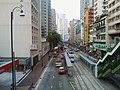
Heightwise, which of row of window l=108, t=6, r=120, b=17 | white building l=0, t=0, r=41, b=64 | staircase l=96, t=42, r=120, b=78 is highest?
row of window l=108, t=6, r=120, b=17

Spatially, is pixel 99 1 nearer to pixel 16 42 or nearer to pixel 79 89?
pixel 16 42

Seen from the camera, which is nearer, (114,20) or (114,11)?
(114,20)

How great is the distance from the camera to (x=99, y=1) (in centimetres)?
11000

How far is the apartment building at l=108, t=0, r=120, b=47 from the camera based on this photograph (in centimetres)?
7338

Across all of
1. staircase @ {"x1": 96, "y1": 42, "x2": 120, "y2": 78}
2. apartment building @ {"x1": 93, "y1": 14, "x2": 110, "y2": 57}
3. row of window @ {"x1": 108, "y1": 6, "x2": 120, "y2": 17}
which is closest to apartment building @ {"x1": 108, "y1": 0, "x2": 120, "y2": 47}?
row of window @ {"x1": 108, "y1": 6, "x2": 120, "y2": 17}

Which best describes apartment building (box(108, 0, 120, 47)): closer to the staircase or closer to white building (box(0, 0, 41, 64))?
the staircase

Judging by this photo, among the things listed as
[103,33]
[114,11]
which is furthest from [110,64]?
[103,33]

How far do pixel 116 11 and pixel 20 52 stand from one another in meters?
30.2

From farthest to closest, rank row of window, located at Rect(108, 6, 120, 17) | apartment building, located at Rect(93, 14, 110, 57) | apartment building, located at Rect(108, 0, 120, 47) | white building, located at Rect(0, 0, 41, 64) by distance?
apartment building, located at Rect(93, 14, 110, 57) → row of window, located at Rect(108, 6, 120, 17) → apartment building, located at Rect(108, 0, 120, 47) → white building, located at Rect(0, 0, 41, 64)

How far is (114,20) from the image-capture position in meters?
77.6

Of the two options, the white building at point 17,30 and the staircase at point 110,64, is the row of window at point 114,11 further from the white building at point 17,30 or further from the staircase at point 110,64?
the staircase at point 110,64

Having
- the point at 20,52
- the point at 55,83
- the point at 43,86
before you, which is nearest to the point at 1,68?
the point at 43,86

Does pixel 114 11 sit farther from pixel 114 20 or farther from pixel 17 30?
pixel 17 30

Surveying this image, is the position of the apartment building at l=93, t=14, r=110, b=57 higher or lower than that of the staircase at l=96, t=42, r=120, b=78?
higher
